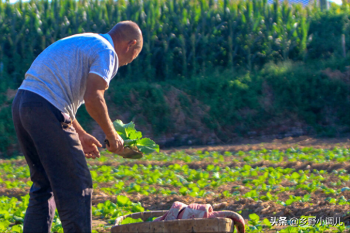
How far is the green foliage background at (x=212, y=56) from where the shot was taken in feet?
47.6

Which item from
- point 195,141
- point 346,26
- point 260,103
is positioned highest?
point 346,26

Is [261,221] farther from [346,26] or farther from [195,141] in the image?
[346,26]

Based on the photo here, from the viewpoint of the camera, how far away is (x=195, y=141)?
45.3 ft

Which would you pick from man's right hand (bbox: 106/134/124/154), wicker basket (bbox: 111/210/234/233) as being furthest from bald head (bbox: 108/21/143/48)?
wicker basket (bbox: 111/210/234/233)

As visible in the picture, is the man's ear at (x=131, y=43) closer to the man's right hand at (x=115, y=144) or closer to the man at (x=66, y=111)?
the man at (x=66, y=111)

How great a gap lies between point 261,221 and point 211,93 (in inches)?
434

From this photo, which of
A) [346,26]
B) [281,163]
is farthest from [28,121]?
[346,26]

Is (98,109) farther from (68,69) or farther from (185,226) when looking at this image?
(185,226)

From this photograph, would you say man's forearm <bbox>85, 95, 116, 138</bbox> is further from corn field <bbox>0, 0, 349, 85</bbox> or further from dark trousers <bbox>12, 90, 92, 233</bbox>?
corn field <bbox>0, 0, 349, 85</bbox>

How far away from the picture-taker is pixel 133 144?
10.4 feet

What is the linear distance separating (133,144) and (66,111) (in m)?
0.70

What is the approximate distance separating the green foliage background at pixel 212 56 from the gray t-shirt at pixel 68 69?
34.6 ft

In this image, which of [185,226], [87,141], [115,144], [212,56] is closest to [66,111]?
[115,144]

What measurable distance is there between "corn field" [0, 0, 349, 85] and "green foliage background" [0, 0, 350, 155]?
4cm
